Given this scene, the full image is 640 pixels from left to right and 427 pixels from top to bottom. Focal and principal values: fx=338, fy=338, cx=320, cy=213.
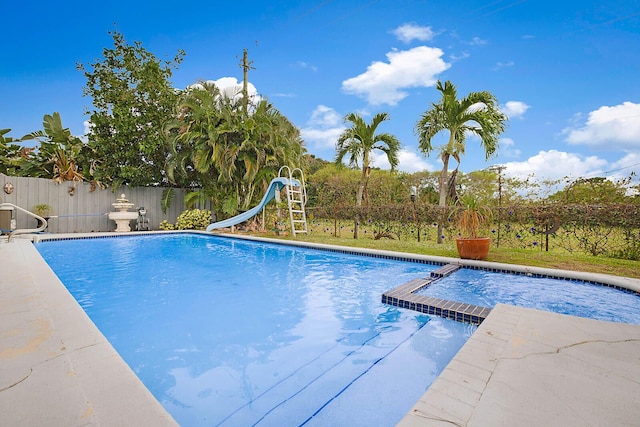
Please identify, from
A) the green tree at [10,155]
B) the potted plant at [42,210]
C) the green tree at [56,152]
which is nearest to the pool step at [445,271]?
the potted plant at [42,210]

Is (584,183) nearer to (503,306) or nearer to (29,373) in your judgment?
(503,306)

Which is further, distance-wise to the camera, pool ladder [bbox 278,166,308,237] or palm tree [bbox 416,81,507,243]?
pool ladder [bbox 278,166,308,237]

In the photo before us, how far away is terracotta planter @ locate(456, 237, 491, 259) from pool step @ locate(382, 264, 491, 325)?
2113mm

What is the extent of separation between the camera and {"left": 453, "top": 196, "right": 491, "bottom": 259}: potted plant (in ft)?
21.4

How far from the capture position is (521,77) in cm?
1114

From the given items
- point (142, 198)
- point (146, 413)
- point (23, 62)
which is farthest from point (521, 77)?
point (23, 62)

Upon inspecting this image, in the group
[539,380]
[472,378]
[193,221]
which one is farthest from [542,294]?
[193,221]

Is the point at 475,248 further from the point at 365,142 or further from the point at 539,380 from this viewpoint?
the point at 365,142

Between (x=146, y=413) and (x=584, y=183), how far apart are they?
10355 millimetres

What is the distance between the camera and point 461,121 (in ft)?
32.4

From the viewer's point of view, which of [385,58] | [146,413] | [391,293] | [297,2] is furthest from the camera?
[385,58]

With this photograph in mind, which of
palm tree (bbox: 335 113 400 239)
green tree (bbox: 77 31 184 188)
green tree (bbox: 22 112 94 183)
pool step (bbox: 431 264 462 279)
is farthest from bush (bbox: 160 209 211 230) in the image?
pool step (bbox: 431 264 462 279)

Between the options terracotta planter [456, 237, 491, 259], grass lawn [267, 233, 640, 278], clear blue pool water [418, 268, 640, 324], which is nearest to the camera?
clear blue pool water [418, 268, 640, 324]

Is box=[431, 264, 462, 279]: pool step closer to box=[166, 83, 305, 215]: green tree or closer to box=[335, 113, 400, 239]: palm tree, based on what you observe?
box=[335, 113, 400, 239]: palm tree
